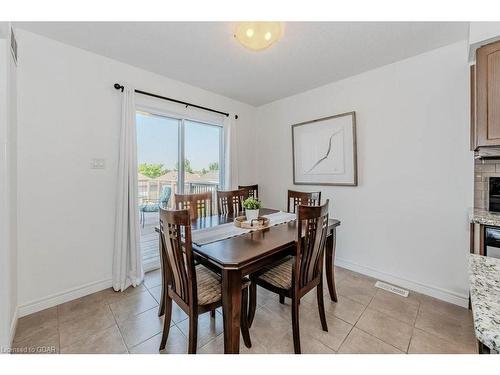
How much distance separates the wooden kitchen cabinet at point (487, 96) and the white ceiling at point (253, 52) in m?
0.38

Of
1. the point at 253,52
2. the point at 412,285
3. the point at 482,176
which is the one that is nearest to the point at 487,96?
the point at 482,176

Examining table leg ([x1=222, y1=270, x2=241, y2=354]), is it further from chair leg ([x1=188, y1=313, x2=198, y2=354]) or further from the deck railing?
the deck railing

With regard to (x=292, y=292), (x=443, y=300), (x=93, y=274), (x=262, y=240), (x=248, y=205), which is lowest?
(x=443, y=300)

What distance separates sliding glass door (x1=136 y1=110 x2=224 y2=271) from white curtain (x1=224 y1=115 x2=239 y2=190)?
153 millimetres

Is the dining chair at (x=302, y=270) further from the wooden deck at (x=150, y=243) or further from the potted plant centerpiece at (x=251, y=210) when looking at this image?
the wooden deck at (x=150, y=243)

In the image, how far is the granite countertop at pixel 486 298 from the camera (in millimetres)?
488

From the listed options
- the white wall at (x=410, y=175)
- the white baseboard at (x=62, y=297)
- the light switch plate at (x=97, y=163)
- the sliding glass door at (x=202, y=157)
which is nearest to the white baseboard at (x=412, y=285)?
the white wall at (x=410, y=175)

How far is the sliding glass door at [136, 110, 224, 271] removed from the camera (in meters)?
2.71

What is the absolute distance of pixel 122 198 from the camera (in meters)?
2.26
